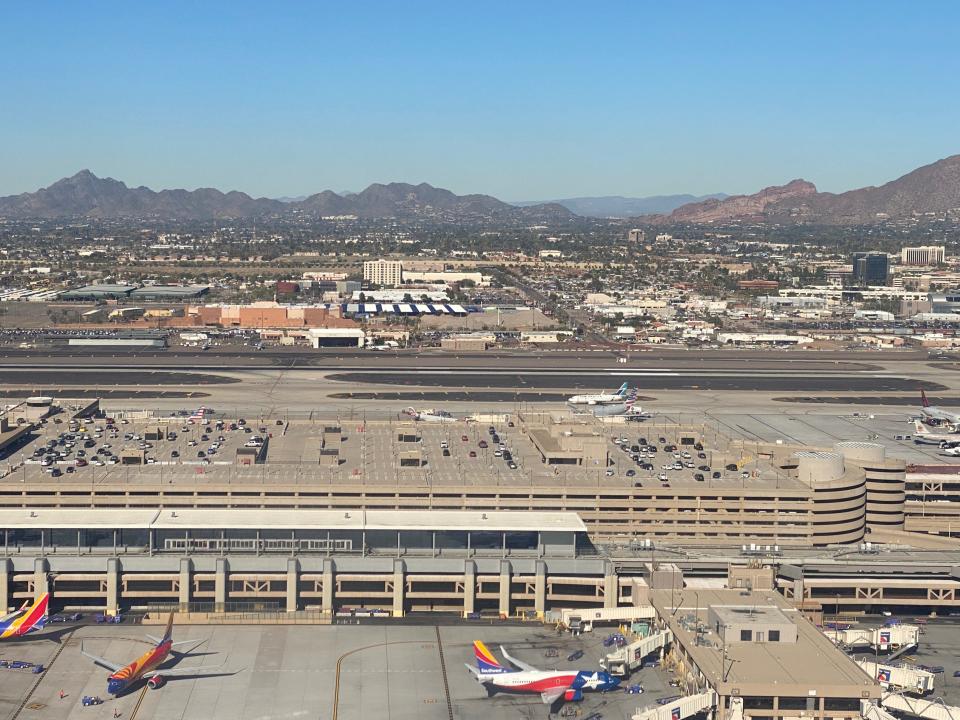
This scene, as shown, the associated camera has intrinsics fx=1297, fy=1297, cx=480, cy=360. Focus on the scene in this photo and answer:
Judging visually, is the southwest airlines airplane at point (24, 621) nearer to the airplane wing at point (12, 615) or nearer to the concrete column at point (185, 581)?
the airplane wing at point (12, 615)

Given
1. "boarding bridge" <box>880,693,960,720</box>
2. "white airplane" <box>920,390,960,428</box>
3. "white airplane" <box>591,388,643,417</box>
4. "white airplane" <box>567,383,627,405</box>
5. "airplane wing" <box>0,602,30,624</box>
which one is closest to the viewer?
"boarding bridge" <box>880,693,960,720</box>

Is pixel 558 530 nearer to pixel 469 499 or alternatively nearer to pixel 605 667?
pixel 469 499

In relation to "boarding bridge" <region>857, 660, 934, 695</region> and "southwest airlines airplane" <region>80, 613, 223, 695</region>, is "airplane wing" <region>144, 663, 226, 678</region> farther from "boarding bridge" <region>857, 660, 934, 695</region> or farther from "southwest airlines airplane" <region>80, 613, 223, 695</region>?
"boarding bridge" <region>857, 660, 934, 695</region>

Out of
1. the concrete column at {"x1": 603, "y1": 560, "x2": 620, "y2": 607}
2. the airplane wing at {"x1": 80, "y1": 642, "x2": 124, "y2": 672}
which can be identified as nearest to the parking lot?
the airplane wing at {"x1": 80, "y1": 642, "x2": 124, "y2": 672}

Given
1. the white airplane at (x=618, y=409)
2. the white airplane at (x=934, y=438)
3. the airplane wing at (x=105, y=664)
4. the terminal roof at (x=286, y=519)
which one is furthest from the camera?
the white airplane at (x=618, y=409)

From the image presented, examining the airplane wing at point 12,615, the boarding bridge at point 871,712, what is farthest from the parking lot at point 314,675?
the boarding bridge at point 871,712

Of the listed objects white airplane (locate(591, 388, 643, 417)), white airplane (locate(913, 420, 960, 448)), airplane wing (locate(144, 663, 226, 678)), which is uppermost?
white airplane (locate(591, 388, 643, 417))
